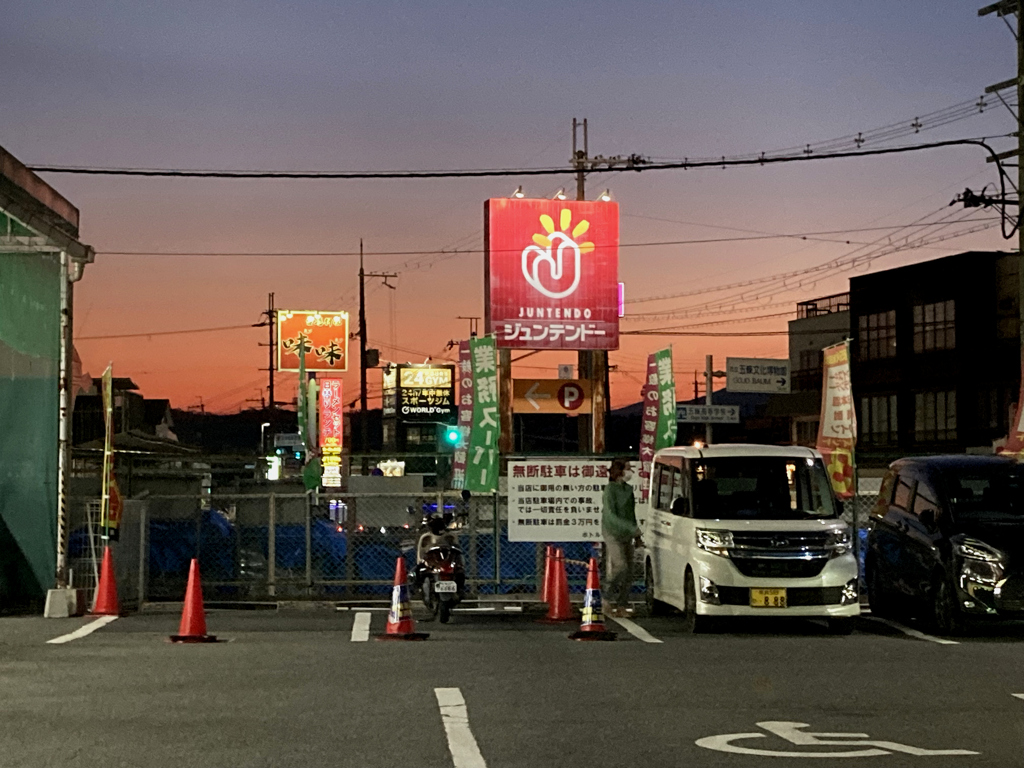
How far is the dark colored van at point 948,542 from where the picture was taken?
1516cm

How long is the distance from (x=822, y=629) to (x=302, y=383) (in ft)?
123

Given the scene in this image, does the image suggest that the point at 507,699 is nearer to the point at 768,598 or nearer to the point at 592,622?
the point at 592,622

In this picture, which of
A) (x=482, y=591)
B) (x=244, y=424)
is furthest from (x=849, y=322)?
(x=244, y=424)

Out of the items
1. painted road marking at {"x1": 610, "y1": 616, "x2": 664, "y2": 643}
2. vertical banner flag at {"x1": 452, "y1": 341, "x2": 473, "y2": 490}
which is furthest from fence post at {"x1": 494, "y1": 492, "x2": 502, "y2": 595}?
painted road marking at {"x1": 610, "y1": 616, "x2": 664, "y2": 643}

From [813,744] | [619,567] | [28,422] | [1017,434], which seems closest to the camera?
[813,744]

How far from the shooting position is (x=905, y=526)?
55.2 ft

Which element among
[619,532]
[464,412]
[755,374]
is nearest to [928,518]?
[619,532]

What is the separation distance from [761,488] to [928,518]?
186cm

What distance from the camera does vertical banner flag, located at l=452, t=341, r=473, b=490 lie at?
23.1 metres

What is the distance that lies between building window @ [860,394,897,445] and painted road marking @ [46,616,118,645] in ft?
145

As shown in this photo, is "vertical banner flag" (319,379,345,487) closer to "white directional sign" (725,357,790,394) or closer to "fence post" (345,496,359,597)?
"white directional sign" (725,357,790,394)

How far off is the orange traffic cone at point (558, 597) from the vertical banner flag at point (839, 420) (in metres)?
4.30

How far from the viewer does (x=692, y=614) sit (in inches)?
621

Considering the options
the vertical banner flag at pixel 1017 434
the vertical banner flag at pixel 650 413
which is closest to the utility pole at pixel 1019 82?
the vertical banner flag at pixel 1017 434
